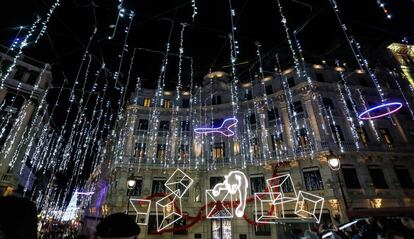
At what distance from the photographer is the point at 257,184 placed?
73.0 ft

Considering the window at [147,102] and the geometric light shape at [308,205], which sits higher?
the window at [147,102]

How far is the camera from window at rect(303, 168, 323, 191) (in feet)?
65.2

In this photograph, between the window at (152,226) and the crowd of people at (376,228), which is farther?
the window at (152,226)

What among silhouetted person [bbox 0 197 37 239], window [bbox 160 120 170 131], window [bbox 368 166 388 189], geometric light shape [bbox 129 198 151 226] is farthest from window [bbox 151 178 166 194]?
silhouetted person [bbox 0 197 37 239]

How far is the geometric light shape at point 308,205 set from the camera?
1869 centimetres

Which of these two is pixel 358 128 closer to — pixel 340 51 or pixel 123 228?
pixel 340 51

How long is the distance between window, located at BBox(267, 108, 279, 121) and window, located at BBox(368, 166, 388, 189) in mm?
9763

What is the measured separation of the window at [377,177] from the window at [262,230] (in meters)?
10.4

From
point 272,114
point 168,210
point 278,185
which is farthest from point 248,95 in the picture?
point 168,210

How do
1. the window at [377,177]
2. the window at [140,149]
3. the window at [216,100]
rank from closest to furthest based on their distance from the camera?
the window at [377,177] → the window at [140,149] → the window at [216,100]

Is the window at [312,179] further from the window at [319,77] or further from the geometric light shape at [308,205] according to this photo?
the window at [319,77]

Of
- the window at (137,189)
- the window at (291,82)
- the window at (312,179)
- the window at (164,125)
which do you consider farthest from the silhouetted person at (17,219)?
the window at (291,82)

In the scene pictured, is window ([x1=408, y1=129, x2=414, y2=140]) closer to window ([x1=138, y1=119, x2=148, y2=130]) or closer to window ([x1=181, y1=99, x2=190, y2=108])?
window ([x1=181, y1=99, x2=190, y2=108])

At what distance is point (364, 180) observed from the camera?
1997cm
